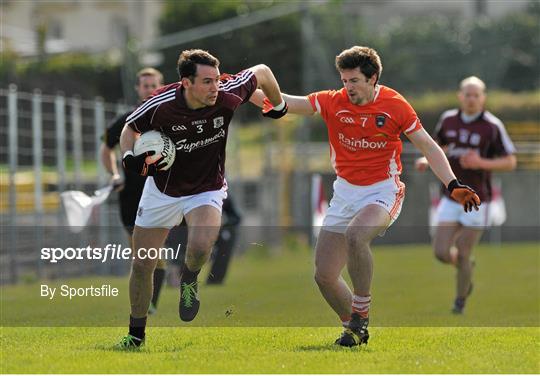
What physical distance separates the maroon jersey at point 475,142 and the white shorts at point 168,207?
511cm

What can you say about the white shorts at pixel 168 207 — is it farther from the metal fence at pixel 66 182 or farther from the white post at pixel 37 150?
the white post at pixel 37 150

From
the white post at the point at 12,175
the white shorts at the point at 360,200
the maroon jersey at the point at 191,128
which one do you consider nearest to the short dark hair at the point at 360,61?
the maroon jersey at the point at 191,128

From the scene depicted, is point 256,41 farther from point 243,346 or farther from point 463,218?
point 243,346

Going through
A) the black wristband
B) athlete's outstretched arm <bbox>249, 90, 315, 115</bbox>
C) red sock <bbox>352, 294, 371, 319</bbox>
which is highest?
athlete's outstretched arm <bbox>249, 90, 315, 115</bbox>

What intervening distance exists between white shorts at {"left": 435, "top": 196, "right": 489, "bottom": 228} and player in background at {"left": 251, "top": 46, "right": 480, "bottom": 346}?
387cm

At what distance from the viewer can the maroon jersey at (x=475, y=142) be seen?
13414 millimetres

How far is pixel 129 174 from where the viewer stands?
12.8 metres

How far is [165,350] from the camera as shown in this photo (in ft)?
28.1

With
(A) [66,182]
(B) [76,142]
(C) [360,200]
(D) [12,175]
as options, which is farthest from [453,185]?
(B) [76,142]

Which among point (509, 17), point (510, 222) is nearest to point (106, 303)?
point (510, 222)

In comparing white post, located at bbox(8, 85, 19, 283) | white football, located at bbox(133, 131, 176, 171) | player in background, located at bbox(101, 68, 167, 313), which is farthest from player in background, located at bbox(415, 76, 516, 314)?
white post, located at bbox(8, 85, 19, 283)

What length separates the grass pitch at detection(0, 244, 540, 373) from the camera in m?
7.84

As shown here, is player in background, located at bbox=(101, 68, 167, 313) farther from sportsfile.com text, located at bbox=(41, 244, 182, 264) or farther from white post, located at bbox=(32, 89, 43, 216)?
white post, located at bbox=(32, 89, 43, 216)

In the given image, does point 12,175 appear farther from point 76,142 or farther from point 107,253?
point 107,253
